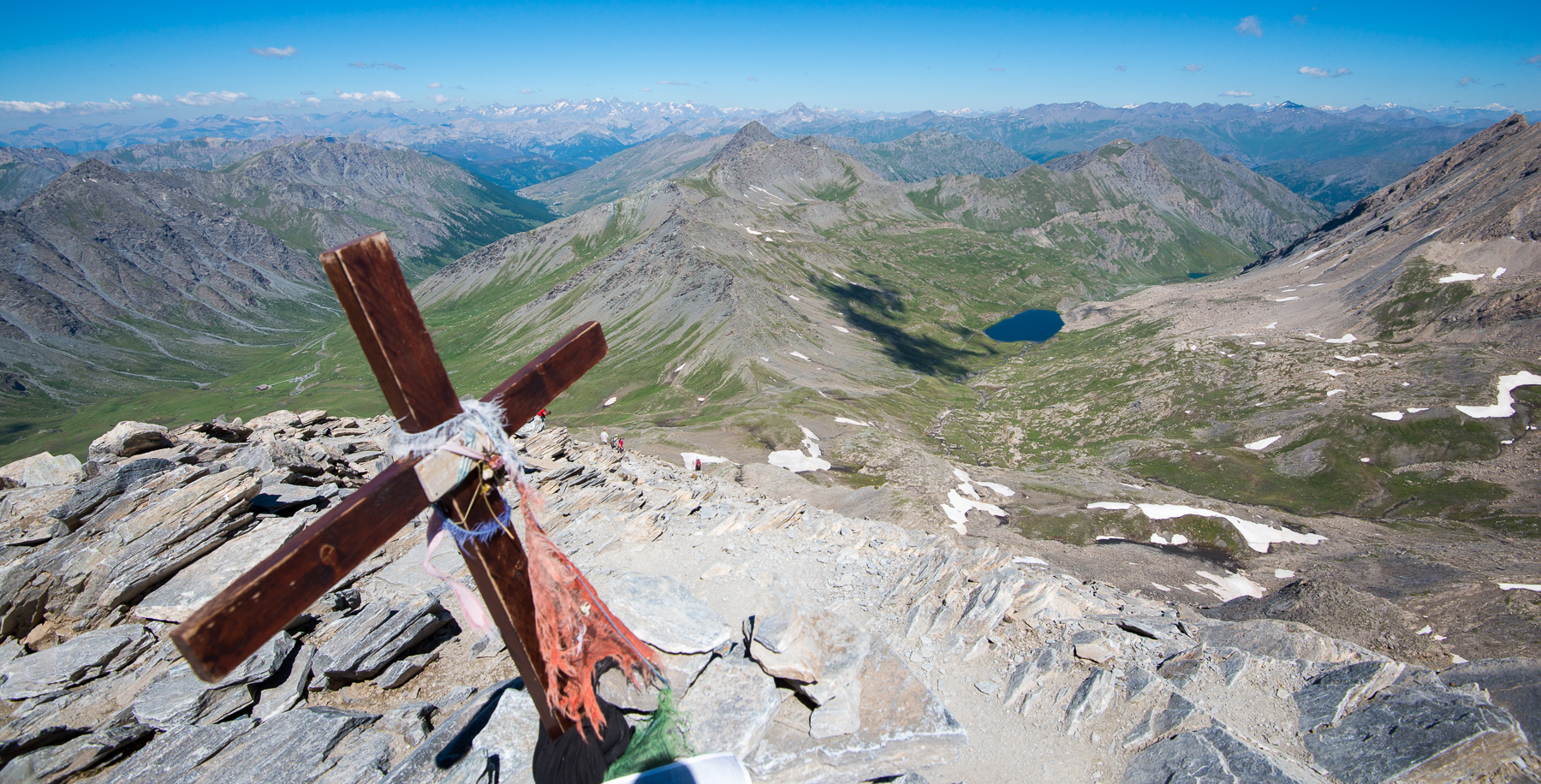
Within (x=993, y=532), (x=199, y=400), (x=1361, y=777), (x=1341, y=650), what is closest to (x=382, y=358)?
(x=1361, y=777)

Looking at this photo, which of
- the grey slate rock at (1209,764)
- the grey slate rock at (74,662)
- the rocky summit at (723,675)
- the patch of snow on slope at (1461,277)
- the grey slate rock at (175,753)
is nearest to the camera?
the grey slate rock at (175,753)

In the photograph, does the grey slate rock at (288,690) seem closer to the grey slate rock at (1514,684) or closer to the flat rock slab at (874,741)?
the flat rock slab at (874,741)

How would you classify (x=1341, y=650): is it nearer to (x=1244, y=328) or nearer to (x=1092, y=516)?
(x=1092, y=516)

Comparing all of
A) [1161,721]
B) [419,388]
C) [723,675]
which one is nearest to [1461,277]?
[1161,721]

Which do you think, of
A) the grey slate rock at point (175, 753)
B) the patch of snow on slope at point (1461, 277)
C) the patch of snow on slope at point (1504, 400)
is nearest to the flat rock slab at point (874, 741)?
the grey slate rock at point (175, 753)

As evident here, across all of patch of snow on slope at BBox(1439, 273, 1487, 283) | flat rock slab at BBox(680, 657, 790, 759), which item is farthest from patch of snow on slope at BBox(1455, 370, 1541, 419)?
flat rock slab at BBox(680, 657, 790, 759)

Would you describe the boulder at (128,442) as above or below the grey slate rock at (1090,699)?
above
